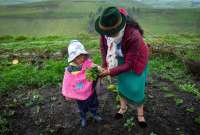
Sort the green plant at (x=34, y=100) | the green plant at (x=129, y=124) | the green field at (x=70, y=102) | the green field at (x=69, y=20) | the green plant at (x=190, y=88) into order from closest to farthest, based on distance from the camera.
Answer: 1. the green plant at (x=129, y=124)
2. the green field at (x=70, y=102)
3. the green plant at (x=34, y=100)
4. the green plant at (x=190, y=88)
5. the green field at (x=69, y=20)

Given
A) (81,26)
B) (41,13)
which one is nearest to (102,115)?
(81,26)

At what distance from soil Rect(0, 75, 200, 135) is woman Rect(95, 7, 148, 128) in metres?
0.68

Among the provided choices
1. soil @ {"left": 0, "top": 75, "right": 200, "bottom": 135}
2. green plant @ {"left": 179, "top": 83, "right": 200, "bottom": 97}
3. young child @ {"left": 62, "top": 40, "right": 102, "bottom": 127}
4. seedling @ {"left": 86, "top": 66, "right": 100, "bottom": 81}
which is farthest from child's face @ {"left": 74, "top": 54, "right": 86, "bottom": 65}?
green plant @ {"left": 179, "top": 83, "right": 200, "bottom": 97}

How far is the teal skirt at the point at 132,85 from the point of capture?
4078 mm

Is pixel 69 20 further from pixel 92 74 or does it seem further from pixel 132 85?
pixel 92 74

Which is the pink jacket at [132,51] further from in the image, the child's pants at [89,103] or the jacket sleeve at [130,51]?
the child's pants at [89,103]

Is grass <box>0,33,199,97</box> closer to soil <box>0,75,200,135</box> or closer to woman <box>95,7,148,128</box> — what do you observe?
soil <box>0,75,200,135</box>

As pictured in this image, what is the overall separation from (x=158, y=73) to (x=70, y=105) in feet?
9.81

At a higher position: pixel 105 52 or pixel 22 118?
pixel 105 52

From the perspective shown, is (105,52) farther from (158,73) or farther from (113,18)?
(158,73)

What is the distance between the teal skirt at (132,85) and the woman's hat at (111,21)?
1.95ft

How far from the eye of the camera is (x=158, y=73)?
24.7 feet

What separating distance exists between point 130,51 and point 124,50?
14cm

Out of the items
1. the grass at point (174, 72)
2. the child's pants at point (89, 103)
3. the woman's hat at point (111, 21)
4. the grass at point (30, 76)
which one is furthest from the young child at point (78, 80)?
the grass at point (30, 76)
